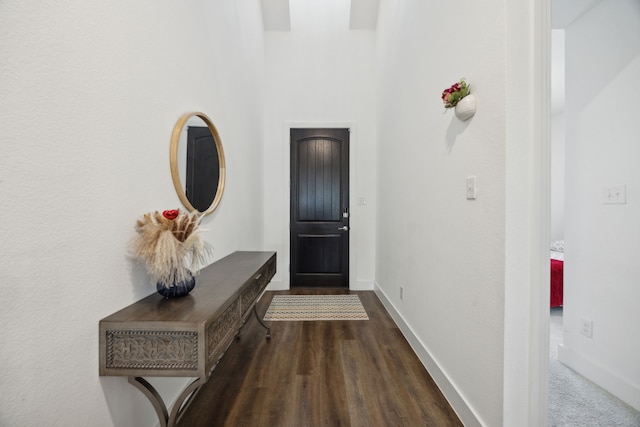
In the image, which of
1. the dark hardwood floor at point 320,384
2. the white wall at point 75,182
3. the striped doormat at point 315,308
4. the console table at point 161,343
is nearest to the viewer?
the white wall at point 75,182

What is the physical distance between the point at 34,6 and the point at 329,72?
3.64 metres

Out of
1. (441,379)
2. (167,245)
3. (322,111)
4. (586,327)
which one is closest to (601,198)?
(586,327)

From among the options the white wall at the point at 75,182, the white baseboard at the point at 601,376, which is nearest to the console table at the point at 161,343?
the white wall at the point at 75,182

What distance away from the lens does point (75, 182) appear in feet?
2.85

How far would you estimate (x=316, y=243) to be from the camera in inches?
160

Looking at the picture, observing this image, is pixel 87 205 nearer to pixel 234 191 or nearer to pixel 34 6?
pixel 34 6

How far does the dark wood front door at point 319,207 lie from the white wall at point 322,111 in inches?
4.4

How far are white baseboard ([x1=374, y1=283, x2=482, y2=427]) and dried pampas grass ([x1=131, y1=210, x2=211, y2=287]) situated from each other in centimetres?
156

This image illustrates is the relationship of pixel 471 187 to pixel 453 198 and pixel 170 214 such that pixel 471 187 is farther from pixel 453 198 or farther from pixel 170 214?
pixel 170 214

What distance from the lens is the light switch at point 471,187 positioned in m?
1.37

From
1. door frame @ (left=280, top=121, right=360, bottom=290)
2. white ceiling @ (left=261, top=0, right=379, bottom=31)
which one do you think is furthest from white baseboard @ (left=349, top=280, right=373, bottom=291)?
white ceiling @ (left=261, top=0, right=379, bottom=31)

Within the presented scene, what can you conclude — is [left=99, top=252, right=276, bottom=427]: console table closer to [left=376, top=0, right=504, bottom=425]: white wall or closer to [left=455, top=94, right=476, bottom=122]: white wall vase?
[left=376, top=0, right=504, bottom=425]: white wall

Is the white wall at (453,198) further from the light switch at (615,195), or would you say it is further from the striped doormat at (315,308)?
the light switch at (615,195)

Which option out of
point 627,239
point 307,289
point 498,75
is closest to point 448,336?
point 627,239
